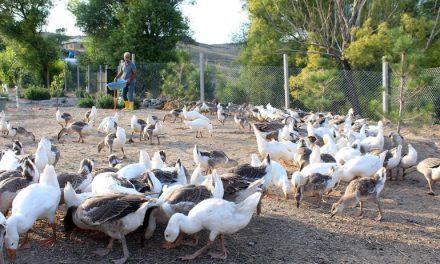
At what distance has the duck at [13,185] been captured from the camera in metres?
5.77

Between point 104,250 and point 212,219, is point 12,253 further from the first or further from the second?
point 212,219

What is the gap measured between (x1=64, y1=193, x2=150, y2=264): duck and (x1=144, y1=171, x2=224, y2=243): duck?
25 cm

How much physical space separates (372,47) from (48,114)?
13879 millimetres

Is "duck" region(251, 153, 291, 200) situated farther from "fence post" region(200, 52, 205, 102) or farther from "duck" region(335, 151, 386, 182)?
"fence post" region(200, 52, 205, 102)

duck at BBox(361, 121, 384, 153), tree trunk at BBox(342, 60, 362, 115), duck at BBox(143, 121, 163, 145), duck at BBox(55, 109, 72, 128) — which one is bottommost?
duck at BBox(361, 121, 384, 153)

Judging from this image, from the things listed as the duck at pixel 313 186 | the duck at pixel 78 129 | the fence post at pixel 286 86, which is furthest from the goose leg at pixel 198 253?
the fence post at pixel 286 86

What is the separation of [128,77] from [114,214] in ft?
44.9

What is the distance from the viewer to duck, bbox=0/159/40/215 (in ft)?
18.9

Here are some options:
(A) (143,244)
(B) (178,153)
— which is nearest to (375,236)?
(A) (143,244)

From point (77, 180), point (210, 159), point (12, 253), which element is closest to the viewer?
point (12, 253)

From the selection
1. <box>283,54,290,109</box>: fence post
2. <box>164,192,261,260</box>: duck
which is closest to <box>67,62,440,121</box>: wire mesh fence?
<box>283,54,290,109</box>: fence post

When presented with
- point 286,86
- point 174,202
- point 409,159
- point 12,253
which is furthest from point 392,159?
point 286,86

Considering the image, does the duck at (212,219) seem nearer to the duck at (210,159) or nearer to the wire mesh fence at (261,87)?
the duck at (210,159)

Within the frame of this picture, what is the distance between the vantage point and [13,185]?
19.3 feet
